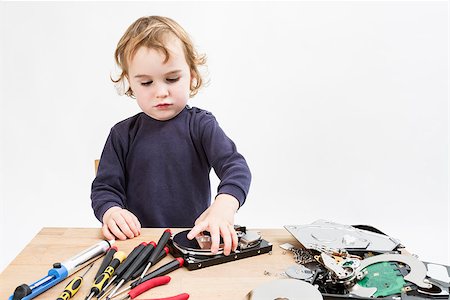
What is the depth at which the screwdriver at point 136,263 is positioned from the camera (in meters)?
0.75

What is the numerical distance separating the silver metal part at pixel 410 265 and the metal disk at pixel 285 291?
0.29 ft

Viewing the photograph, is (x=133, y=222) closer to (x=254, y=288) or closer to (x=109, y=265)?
(x=109, y=265)

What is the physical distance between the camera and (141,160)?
3.85 feet

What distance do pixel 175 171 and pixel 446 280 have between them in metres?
0.63

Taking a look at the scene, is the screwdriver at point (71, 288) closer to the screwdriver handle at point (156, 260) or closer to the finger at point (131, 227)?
the screwdriver handle at point (156, 260)

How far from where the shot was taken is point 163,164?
1.18 m

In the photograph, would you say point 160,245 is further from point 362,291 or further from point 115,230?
point 362,291

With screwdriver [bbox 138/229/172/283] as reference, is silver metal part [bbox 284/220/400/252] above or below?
below

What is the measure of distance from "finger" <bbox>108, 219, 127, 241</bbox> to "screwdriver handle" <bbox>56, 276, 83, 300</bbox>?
0.58ft

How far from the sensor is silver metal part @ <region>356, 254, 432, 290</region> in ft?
2.35

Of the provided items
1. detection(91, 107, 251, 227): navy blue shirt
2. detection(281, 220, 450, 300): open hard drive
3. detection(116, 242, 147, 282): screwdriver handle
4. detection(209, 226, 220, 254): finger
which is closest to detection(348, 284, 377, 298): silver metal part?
detection(281, 220, 450, 300): open hard drive

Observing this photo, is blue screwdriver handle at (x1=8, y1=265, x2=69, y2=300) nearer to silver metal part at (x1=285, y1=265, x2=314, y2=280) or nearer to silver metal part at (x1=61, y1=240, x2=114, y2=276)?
silver metal part at (x1=61, y1=240, x2=114, y2=276)

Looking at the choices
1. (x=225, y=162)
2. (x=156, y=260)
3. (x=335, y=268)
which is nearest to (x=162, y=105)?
(x=225, y=162)

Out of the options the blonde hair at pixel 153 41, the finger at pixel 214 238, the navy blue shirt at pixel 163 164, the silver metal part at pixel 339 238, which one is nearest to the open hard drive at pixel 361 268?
the silver metal part at pixel 339 238
